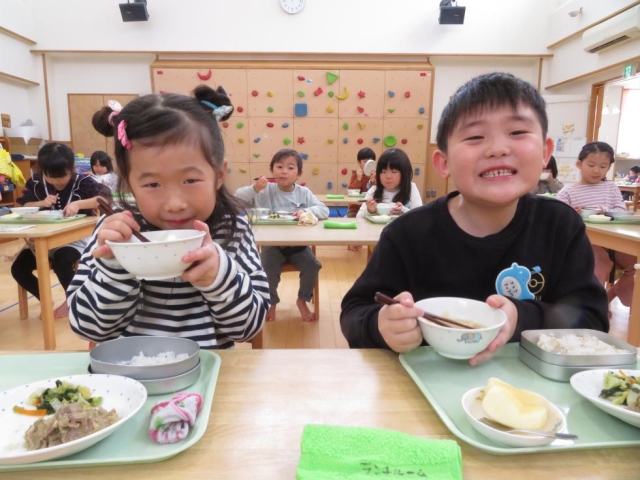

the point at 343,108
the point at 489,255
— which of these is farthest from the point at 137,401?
the point at 343,108

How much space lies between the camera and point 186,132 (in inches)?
39.9

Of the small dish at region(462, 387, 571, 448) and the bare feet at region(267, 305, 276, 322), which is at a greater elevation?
the small dish at region(462, 387, 571, 448)

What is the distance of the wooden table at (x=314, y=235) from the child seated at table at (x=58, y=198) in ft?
4.16

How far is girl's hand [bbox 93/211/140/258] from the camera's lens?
2.66 feet

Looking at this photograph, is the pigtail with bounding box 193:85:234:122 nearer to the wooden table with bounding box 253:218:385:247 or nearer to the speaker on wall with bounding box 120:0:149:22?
the wooden table with bounding box 253:218:385:247

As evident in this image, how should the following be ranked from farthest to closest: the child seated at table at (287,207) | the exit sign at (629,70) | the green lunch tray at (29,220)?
the exit sign at (629,70), the child seated at table at (287,207), the green lunch tray at (29,220)

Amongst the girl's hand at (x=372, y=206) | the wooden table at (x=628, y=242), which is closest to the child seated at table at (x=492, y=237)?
the wooden table at (x=628, y=242)

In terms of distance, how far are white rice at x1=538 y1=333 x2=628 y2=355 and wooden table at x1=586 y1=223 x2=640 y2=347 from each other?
147 cm

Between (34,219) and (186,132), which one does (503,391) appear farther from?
(34,219)

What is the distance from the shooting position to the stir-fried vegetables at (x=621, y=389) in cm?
63

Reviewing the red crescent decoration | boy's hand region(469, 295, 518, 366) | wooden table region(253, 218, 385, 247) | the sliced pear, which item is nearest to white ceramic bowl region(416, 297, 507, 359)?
boy's hand region(469, 295, 518, 366)

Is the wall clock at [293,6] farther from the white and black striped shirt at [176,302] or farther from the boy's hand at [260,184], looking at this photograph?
the white and black striped shirt at [176,302]

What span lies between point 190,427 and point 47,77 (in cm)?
831

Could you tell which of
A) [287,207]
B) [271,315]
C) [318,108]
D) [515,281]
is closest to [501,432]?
[515,281]
